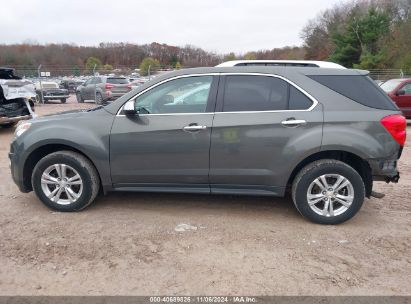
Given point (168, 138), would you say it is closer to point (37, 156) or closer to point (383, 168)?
point (37, 156)

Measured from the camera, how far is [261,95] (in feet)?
12.8

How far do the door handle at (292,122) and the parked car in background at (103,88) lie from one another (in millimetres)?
13664

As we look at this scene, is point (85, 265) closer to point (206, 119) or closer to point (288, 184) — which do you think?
point (206, 119)

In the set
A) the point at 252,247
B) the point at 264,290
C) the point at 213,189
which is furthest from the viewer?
the point at 213,189

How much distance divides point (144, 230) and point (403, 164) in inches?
205

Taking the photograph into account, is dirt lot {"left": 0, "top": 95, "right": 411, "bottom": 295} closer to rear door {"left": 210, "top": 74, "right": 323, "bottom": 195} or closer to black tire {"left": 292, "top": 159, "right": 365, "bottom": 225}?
black tire {"left": 292, "top": 159, "right": 365, "bottom": 225}

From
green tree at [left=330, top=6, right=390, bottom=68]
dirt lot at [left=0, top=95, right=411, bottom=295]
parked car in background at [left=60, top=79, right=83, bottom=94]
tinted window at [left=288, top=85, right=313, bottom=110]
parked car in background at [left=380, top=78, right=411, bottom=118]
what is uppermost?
green tree at [left=330, top=6, right=390, bottom=68]

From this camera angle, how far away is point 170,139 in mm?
3932

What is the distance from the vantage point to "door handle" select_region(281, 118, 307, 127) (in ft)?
12.4

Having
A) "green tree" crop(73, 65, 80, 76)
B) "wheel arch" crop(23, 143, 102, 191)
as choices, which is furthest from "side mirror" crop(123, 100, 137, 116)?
"green tree" crop(73, 65, 80, 76)

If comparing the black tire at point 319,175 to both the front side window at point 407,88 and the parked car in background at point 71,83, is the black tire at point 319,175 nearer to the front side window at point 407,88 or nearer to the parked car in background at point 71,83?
the front side window at point 407,88

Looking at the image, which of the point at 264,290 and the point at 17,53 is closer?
the point at 264,290

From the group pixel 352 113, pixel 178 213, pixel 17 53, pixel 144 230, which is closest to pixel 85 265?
pixel 144 230

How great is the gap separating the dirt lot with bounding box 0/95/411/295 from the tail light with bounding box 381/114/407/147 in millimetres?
1006
